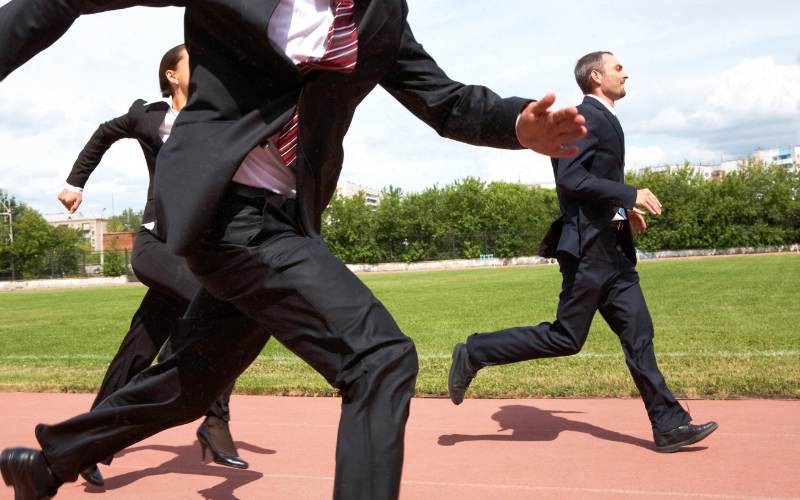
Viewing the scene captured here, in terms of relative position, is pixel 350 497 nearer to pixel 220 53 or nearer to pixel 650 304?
pixel 220 53

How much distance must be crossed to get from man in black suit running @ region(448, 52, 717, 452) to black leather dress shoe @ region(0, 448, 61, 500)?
2722 millimetres

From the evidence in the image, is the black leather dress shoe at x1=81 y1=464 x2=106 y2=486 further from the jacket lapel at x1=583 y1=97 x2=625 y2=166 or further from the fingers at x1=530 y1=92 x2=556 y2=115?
the jacket lapel at x1=583 y1=97 x2=625 y2=166

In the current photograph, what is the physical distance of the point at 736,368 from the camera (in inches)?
271

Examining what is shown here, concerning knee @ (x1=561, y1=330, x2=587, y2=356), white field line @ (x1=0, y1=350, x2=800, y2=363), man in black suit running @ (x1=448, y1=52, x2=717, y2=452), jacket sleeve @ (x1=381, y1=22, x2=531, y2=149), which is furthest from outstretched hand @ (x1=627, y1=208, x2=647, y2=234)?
white field line @ (x1=0, y1=350, x2=800, y2=363)

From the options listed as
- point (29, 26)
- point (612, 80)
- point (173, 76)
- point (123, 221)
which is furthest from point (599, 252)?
point (123, 221)

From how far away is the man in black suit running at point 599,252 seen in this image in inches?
175

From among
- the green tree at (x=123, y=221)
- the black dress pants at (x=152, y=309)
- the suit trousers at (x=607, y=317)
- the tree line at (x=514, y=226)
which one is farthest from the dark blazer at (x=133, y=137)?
the green tree at (x=123, y=221)

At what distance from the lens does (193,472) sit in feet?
14.2

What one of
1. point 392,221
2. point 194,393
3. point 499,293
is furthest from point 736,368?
point 392,221

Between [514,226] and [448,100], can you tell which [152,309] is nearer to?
[448,100]

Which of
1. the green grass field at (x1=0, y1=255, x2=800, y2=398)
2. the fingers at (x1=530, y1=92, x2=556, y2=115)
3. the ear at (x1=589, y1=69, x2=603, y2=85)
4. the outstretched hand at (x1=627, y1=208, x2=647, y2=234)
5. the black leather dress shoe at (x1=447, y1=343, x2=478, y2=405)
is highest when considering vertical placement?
the ear at (x1=589, y1=69, x2=603, y2=85)

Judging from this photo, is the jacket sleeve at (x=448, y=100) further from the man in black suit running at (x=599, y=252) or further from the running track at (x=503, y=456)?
the man in black suit running at (x=599, y=252)

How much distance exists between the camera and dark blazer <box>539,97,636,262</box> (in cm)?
456

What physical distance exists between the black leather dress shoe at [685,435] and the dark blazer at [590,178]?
3.41ft
